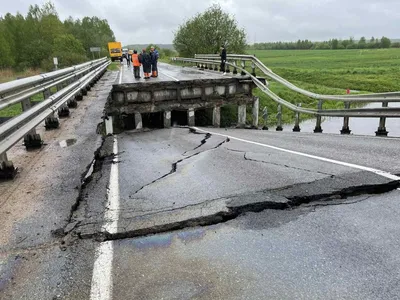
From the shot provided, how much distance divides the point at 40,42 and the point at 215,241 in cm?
6206

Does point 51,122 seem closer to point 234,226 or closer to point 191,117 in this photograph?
point 234,226

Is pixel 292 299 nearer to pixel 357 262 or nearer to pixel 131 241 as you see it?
pixel 357 262

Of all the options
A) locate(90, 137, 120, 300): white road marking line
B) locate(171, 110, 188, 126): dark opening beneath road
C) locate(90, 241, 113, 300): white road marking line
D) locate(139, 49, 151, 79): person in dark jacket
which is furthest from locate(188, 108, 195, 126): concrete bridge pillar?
locate(90, 241, 113, 300): white road marking line

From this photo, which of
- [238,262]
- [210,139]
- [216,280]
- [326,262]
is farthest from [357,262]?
[210,139]

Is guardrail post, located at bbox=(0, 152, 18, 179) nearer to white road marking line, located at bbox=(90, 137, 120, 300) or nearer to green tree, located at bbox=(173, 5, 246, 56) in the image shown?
white road marking line, located at bbox=(90, 137, 120, 300)

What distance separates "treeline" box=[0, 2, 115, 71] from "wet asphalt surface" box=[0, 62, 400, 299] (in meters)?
39.0

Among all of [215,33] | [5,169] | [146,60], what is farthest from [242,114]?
[215,33]

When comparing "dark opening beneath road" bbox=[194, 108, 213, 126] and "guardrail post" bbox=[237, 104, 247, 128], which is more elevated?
"guardrail post" bbox=[237, 104, 247, 128]

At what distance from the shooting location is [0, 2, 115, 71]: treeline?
48728 millimetres

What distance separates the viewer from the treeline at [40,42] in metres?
48.7

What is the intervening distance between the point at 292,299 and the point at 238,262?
58 centimetres

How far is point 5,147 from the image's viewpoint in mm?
4059

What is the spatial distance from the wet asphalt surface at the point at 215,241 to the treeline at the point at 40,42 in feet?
128

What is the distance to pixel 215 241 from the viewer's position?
3.20 metres
